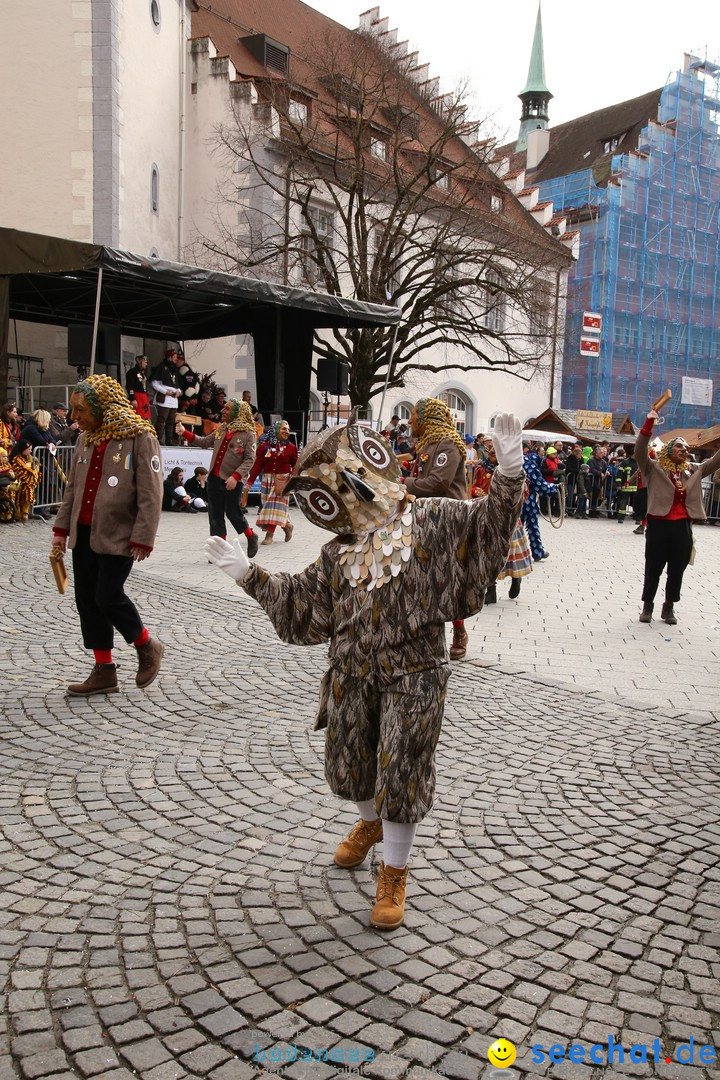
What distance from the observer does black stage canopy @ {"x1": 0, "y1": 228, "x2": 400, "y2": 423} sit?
532 inches

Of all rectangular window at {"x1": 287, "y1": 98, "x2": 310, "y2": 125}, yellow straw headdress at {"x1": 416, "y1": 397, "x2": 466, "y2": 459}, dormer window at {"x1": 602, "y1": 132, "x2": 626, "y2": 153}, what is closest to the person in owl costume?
yellow straw headdress at {"x1": 416, "y1": 397, "x2": 466, "y2": 459}

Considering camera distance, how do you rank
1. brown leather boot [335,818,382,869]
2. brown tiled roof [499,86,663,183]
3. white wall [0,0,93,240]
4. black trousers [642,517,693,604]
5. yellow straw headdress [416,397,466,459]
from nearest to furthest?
brown leather boot [335,818,382,869] < yellow straw headdress [416,397,466,459] < black trousers [642,517,693,604] < white wall [0,0,93,240] < brown tiled roof [499,86,663,183]

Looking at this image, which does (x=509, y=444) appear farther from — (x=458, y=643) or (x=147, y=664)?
(x=458, y=643)

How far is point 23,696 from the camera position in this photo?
555 centimetres

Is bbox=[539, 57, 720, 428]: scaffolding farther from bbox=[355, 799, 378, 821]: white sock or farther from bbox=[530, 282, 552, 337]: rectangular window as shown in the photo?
bbox=[355, 799, 378, 821]: white sock

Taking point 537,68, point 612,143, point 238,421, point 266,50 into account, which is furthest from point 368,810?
point 537,68

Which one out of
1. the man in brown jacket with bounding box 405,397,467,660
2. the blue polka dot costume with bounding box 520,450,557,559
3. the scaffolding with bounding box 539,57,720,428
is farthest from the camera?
the scaffolding with bounding box 539,57,720,428

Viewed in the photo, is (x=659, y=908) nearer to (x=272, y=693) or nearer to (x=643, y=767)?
(x=643, y=767)

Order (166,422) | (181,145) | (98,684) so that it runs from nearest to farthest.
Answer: (98,684)
(166,422)
(181,145)

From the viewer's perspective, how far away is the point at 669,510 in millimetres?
8352

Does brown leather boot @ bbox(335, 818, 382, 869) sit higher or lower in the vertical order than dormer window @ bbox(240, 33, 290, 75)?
lower

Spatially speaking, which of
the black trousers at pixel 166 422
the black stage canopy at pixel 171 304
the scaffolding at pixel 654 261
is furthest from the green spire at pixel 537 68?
the black trousers at pixel 166 422

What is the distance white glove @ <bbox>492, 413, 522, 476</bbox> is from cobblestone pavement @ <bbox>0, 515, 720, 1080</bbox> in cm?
157

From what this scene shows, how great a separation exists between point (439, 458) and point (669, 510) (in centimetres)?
279
